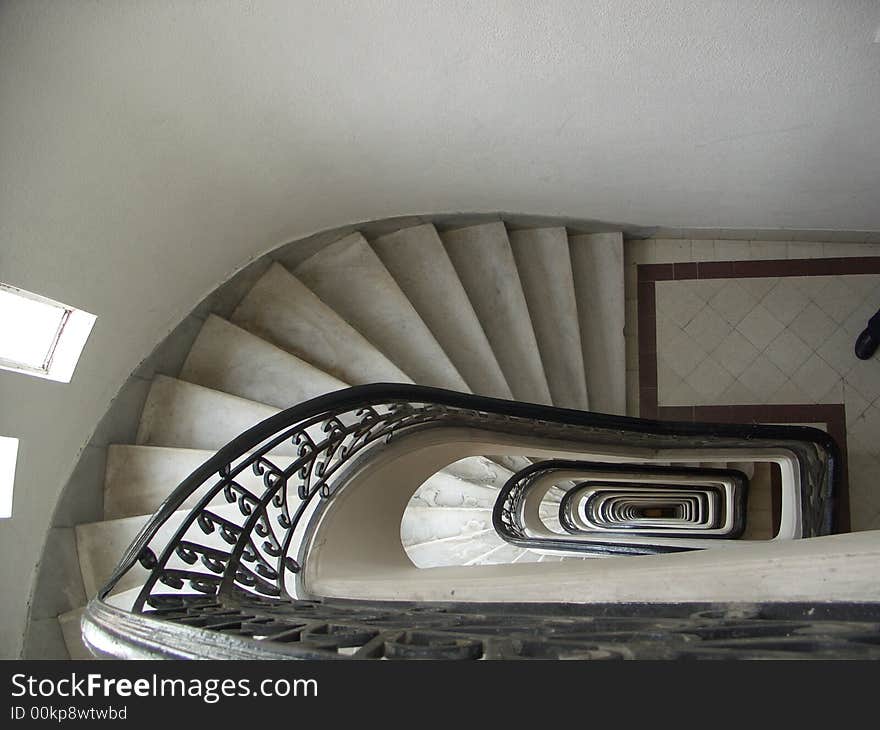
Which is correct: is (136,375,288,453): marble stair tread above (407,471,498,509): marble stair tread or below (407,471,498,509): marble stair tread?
above

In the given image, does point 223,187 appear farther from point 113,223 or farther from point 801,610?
point 801,610

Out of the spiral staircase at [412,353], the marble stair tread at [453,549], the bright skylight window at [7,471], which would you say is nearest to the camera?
the bright skylight window at [7,471]

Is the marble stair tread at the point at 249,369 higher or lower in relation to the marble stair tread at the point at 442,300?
lower

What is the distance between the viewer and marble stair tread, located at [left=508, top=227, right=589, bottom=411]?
5316mm

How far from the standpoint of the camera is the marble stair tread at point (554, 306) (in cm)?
532

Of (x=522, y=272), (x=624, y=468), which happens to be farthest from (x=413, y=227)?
(x=624, y=468)

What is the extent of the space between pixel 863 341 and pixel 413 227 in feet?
11.7

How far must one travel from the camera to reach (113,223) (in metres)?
3.47

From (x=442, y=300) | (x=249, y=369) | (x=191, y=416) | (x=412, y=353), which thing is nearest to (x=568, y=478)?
(x=442, y=300)

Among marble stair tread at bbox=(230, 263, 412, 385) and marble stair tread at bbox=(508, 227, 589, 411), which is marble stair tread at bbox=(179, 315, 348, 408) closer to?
marble stair tread at bbox=(230, 263, 412, 385)

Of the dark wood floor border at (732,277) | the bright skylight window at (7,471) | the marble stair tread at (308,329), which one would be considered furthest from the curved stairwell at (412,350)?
the bright skylight window at (7,471)

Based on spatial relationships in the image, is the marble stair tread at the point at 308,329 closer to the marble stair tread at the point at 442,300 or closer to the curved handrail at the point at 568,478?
the marble stair tread at the point at 442,300

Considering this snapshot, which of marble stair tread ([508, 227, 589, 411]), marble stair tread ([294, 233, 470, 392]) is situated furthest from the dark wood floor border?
marble stair tread ([294, 233, 470, 392])

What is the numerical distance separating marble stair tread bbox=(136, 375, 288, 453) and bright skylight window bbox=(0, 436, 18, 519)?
0.85 metres
